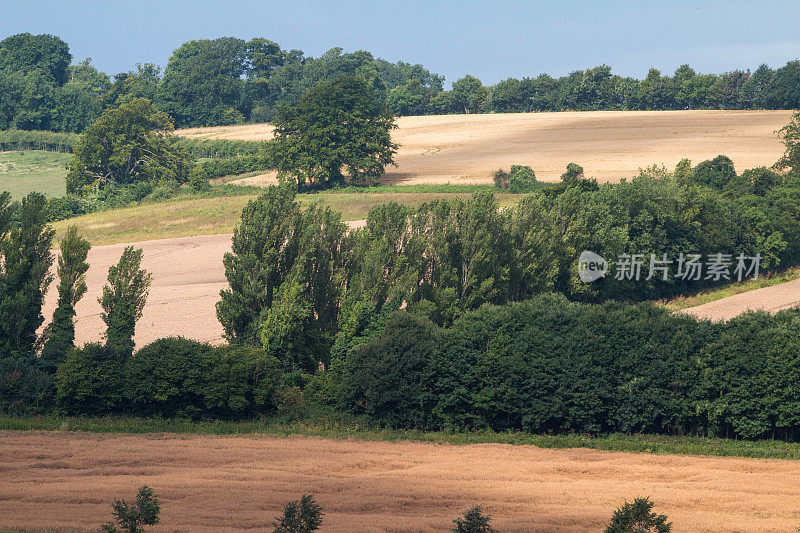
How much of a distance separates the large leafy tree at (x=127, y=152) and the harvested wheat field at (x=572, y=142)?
1249 cm

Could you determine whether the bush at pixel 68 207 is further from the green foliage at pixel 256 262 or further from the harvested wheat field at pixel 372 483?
the harvested wheat field at pixel 372 483

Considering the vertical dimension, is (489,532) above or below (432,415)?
above

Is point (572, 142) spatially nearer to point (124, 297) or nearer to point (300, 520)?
point (124, 297)

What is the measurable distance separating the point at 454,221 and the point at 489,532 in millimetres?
38035

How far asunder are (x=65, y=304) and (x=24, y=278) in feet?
11.5

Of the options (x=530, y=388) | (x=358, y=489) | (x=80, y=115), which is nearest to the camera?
(x=358, y=489)

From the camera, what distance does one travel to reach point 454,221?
5803 cm

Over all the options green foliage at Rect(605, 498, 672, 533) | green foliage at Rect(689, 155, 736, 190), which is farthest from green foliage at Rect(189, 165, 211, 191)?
green foliage at Rect(605, 498, 672, 533)

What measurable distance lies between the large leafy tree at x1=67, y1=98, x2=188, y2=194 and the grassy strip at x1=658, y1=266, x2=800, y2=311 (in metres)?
74.8

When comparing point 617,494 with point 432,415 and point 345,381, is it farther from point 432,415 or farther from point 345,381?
point 345,381

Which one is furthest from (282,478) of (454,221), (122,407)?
→ (454,221)

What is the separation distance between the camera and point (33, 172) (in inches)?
5556

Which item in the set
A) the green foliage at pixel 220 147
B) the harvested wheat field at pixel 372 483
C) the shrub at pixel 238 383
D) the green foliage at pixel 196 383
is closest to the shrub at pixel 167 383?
the green foliage at pixel 196 383

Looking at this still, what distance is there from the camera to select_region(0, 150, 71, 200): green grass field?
128 m
